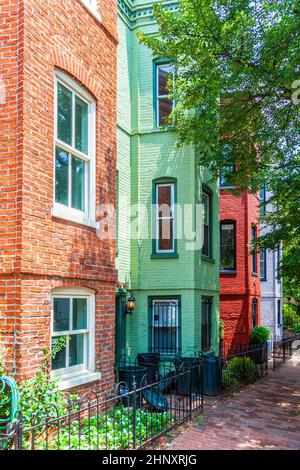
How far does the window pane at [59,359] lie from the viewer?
646 centimetres

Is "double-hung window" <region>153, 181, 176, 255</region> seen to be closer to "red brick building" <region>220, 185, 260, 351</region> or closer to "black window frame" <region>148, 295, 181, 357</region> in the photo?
"black window frame" <region>148, 295, 181, 357</region>

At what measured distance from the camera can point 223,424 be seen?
311 inches

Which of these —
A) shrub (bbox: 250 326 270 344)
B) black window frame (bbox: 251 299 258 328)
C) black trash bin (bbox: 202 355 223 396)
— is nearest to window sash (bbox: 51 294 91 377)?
black trash bin (bbox: 202 355 223 396)

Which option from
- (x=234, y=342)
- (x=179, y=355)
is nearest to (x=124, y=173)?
(x=179, y=355)

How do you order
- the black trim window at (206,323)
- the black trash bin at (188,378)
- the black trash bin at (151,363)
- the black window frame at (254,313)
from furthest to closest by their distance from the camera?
1. the black window frame at (254,313)
2. the black trim window at (206,323)
3. the black trash bin at (151,363)
4. the black trash bin at (188,378)

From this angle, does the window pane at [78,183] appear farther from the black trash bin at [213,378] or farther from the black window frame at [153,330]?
the black window frame at [153,330]

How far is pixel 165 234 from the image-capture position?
12.4 metres

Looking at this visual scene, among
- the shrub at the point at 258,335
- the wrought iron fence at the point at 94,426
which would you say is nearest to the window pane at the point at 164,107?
the wrought iron fence at the point at 94,426

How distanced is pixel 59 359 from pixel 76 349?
47 cm

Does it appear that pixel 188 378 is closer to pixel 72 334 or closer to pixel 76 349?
pixel 76 349

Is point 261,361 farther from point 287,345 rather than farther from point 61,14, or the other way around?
point 61,14

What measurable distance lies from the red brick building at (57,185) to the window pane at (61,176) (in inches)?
0.8

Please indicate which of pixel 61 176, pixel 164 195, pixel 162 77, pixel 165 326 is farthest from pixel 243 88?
pixel 165 326

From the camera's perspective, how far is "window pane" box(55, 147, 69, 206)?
668cm
